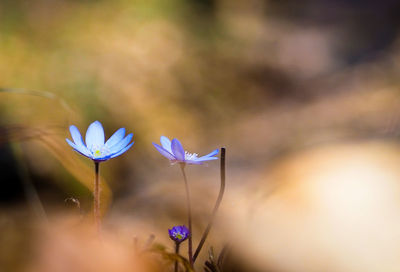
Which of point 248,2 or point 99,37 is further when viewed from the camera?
point 248,2

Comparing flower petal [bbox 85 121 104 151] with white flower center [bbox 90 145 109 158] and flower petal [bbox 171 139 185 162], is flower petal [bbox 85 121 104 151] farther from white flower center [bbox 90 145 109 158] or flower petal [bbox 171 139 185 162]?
flower petal [bbox 171 139 185 162]

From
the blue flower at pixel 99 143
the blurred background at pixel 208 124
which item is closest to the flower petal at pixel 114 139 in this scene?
the blue flower at pixel 99 143

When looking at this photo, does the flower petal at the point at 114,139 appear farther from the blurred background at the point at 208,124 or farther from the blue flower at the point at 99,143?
the blurred background at the point at 208,124

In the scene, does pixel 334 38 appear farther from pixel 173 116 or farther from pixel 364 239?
pixel 364 239

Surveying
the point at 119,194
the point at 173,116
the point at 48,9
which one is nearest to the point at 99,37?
the point at 48,9

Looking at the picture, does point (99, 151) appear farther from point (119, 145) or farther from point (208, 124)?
point (208, 124)

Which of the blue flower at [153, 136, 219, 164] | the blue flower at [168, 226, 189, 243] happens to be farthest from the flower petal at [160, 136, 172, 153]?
the blue flower at [168, 226, 189, 243]

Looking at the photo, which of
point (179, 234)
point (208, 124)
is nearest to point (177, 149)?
point (179, 234)
